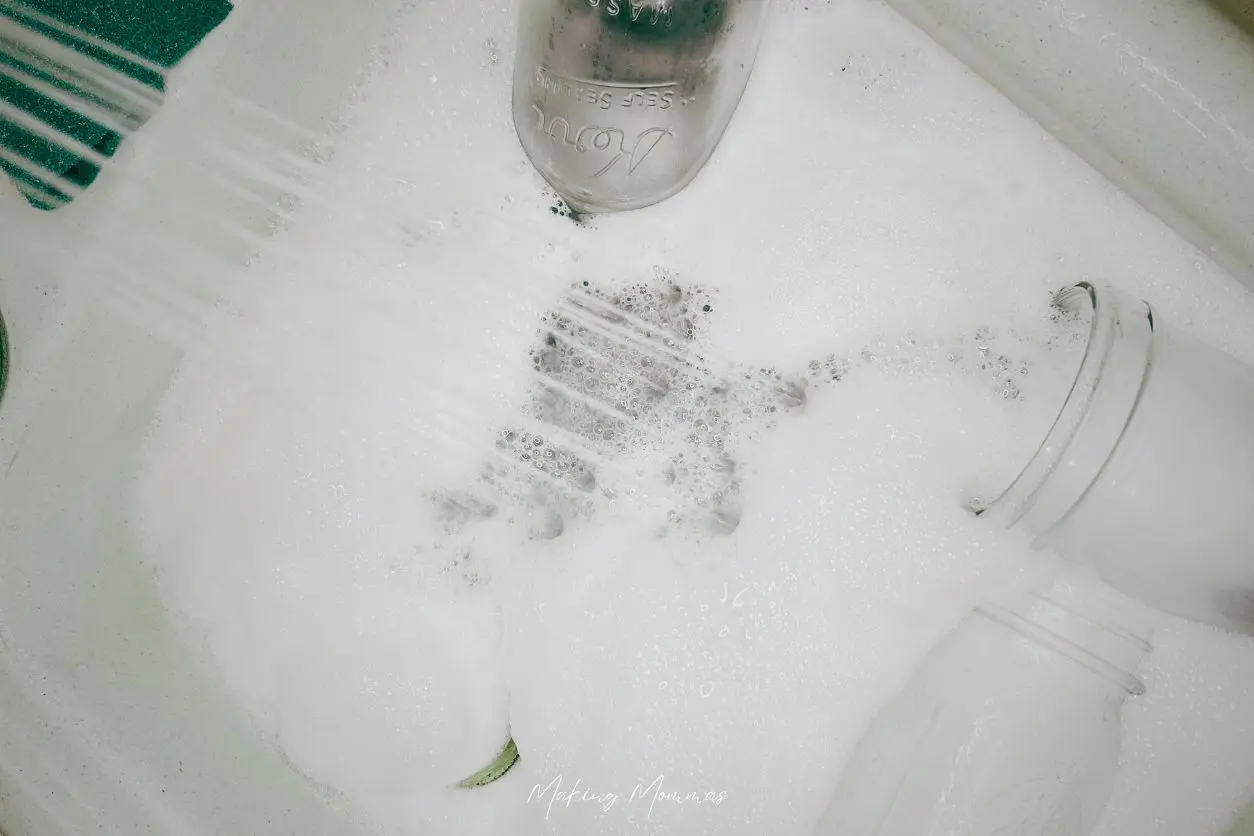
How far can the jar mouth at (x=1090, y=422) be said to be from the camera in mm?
504

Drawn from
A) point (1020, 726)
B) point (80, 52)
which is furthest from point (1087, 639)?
point (80, 52)

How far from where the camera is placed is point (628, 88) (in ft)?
1.78

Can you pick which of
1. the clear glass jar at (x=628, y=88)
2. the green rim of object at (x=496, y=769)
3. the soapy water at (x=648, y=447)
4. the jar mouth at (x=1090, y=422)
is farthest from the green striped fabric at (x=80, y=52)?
the jar mouth at (x=1090, y=422)

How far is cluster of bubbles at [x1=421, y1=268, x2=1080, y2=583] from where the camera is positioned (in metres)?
0.68

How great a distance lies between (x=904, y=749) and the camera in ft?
1.98

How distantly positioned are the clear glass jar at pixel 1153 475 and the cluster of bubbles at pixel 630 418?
0.20 meters

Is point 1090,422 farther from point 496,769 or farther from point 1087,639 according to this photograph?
point 496,769

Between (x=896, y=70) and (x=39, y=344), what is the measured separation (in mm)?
733

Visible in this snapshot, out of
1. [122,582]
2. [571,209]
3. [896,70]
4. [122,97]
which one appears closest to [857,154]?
[896,70]

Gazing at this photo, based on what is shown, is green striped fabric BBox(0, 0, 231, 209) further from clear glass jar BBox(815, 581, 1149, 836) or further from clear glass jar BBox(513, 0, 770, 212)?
clear glass jar BBox(815, 581, 1149, 836)

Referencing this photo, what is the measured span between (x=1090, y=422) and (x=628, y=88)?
0.36 meters

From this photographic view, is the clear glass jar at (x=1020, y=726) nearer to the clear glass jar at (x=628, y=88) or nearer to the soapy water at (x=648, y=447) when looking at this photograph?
the soapy water at (x=648, y=447)

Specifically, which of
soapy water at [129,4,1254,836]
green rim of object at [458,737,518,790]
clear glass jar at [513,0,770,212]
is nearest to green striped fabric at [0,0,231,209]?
soapy water at [129,4,1254,836]

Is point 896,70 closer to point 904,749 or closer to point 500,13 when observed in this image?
point 500,13
